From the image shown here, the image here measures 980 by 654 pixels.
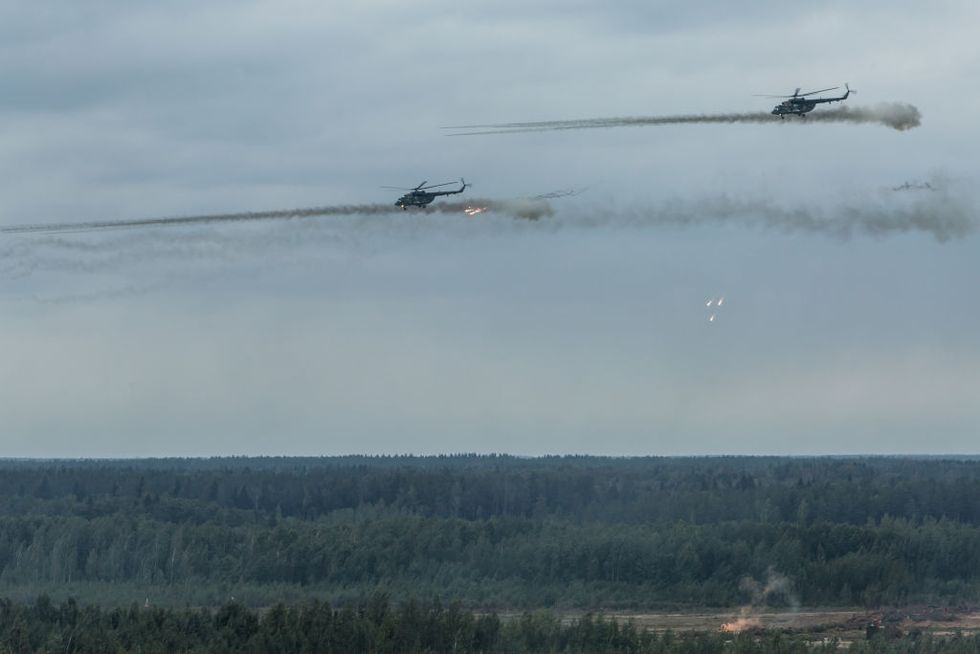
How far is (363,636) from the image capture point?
79.4 metres

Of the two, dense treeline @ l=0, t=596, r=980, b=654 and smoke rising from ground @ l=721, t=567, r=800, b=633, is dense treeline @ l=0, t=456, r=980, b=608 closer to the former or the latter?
smoke rising from ground @ l=721, t=567, r=800, b=633

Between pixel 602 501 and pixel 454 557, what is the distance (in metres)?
59.2

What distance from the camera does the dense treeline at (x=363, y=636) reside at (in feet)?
252

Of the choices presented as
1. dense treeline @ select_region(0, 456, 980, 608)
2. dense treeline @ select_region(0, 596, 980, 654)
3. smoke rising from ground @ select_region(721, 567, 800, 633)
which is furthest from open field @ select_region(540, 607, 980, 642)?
dense treeline @ select_region(0, 596, 980, 654)

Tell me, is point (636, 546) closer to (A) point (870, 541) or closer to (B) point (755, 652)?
(A) point (870, 541)

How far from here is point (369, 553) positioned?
138125 mm

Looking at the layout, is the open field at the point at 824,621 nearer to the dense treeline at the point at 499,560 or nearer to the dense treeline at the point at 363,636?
the dense treeline at the point at 499,560

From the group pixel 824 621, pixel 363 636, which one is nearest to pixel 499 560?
pixel 824 621

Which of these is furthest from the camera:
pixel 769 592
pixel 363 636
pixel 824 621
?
pixel 769 592

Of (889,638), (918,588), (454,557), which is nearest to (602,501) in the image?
(454,557)

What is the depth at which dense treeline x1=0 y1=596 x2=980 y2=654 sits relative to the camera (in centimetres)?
7675

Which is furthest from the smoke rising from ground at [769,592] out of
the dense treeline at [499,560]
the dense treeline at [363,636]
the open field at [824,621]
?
the dense treeline at [363,636]

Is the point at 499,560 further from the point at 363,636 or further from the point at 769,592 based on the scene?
the point at 363,636

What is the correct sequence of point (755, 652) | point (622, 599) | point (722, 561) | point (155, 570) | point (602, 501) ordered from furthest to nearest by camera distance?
point (602, 501)
point (155, 570)
point (722, 561)
point (622, 599)
point (755, 652)
